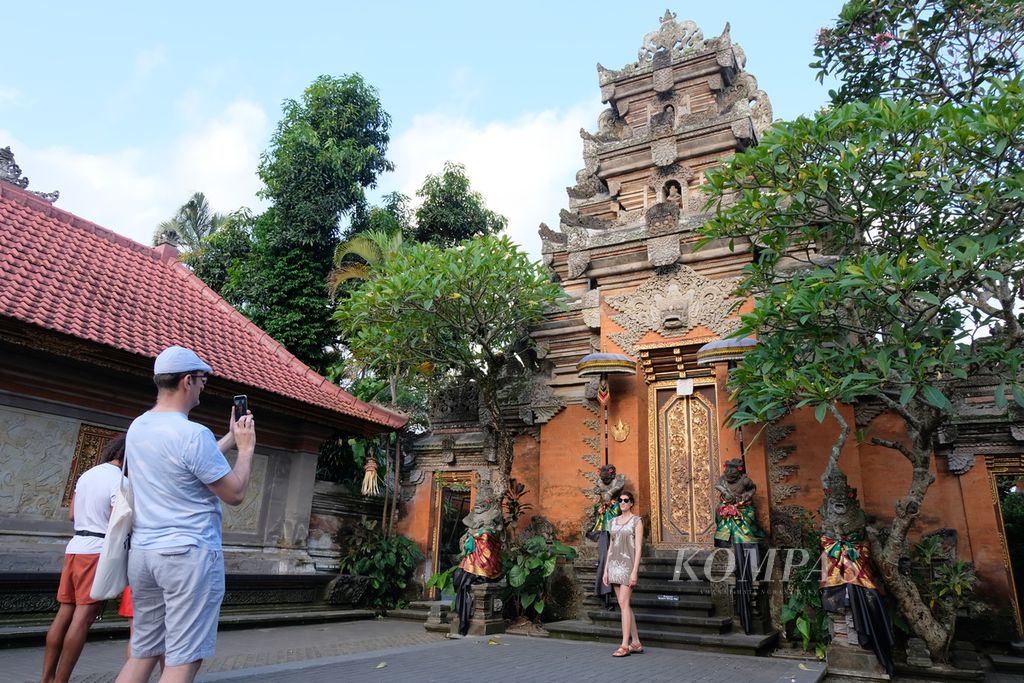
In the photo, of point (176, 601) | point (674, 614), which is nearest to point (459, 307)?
point (674, 614)

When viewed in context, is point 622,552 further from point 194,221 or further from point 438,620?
point 194,221

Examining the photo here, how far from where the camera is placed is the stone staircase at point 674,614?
24.3ft

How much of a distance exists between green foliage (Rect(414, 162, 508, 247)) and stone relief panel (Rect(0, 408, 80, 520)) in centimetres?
1296

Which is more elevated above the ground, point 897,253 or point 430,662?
point 897,253

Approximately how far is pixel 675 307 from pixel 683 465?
2.41 meters

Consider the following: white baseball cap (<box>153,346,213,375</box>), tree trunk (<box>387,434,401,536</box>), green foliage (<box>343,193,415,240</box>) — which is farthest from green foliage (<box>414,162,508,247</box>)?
white baseball cap (<box>153,346,213,375</box>)

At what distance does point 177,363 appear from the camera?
2.86 meters

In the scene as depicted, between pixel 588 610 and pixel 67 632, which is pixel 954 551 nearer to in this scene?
pixel 588 610

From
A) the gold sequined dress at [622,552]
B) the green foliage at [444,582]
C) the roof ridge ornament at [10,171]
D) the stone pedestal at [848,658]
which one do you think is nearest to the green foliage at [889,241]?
the gold sequined dress at [622,552]

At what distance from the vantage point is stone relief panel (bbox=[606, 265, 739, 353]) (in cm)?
995

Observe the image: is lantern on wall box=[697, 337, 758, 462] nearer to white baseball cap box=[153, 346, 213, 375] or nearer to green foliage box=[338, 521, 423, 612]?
green foliage box=[338, 521, 423, 612]

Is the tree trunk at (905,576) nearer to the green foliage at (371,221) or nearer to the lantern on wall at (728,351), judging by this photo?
the lantern on wall at (728,351)

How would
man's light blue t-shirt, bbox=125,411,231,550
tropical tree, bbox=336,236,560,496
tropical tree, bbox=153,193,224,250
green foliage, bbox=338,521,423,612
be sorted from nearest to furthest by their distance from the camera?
man's light blue t-shirt, bbox=125,411,231,550 < tropical tree, bbox=336,236,560,496 < green foliage, bbox=338,521,423,612 < tropical tree, bbox=153,193,224,250

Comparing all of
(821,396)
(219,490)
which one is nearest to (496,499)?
(821,396)
